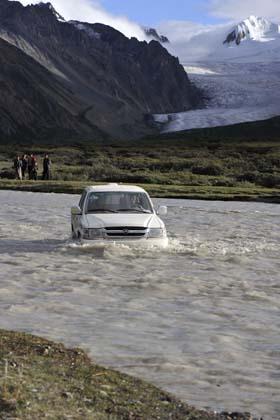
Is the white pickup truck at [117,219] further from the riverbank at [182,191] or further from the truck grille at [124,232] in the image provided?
the riverbank at [182,191]

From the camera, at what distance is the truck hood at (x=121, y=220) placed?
16.0 metres

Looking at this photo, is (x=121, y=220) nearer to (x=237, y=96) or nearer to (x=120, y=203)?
(x=120, y=203)

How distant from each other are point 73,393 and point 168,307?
4.98 m

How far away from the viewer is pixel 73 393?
6160mm

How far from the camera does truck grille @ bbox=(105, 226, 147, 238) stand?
15.9 metres

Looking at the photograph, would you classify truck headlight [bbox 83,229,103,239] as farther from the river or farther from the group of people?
the group of people

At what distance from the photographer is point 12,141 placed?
146250 mm

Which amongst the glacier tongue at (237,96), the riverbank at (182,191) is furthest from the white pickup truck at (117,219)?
the glacier tongue at (237,96)

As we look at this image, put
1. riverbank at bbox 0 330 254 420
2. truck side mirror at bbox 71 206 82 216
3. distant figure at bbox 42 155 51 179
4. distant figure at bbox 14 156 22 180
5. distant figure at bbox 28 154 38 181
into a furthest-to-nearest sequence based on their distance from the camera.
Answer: distant figure at bbox 28 154 38 181, distant figure at bbox 42 155 51 179, distant figure at bbox 14 156 22 180, truck side mirror at bbox 71 206 82 216, riverbank at bbox 0 330 254 420

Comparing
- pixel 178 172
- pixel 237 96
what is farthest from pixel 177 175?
pixel 237 96

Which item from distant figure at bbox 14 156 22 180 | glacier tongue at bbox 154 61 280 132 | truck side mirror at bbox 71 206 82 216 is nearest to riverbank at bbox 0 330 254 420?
truck side mirror at bbox 71 206 82 216

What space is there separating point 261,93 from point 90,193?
456 feet

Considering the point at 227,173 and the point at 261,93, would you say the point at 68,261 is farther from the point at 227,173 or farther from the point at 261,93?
the point at 261,93

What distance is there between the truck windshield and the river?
1044 millimetres
